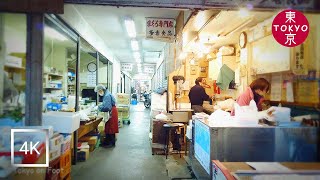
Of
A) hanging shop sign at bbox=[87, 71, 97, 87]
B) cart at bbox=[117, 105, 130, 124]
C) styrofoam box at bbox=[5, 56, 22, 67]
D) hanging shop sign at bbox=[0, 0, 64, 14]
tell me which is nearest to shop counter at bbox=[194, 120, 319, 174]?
hanging shop sign at bbox=[0, 0, 64, 14]

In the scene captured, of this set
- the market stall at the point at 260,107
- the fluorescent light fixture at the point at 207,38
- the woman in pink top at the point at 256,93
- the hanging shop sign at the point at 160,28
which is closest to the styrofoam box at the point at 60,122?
the market stall at the point at 260,107

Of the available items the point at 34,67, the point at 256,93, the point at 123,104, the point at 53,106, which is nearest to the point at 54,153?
the point at 34,67

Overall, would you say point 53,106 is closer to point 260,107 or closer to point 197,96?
point 260,107

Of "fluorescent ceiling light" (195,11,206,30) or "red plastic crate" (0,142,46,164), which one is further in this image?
"fluorescent ceiling light" (195,11,206,30)

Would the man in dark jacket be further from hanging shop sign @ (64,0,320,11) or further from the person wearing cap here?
hanging shop sign @ (64,0,320,11)

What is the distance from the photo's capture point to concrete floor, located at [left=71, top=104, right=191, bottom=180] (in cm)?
520

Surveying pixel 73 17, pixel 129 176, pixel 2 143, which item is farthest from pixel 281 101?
pixel 73 17

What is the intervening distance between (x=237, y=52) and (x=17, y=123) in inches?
233

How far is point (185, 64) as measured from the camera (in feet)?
28.9

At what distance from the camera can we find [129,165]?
19.5 feet

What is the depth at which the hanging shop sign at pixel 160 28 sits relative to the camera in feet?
22.7

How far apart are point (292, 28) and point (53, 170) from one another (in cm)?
362

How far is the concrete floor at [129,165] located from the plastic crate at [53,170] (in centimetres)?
129

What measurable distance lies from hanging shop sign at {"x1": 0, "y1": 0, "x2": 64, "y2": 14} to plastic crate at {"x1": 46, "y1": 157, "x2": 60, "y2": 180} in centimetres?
201
